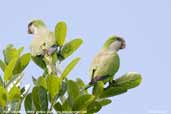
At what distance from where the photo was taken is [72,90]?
6.13ft

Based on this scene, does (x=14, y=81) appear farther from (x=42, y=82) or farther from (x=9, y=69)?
(x=42, y=82)

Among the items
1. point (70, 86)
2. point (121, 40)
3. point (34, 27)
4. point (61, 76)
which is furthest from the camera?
point (34, 27)

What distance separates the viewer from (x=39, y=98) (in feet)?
6.14

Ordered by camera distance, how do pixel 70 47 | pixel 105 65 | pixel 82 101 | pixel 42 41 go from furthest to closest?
1. pixel 70 47
2. pixel 42 41
3. pixel 105 65
4. pixel 82 101

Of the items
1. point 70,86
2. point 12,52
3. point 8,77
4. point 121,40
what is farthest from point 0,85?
point 121,40

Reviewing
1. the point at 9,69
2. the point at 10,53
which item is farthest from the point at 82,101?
the point at 10,53

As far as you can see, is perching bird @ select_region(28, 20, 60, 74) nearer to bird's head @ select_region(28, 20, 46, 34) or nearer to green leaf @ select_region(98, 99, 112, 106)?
bird's head @ select_region(28, 20, 46, 34)

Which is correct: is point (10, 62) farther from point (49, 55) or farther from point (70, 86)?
point (70, 86)

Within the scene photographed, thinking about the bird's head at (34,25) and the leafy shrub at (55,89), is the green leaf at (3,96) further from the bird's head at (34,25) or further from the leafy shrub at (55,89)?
the bird's head at (34,25)

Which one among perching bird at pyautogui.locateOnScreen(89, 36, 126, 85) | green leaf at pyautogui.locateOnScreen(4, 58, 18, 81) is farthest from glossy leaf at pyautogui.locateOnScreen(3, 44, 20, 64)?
perching bird at pyautogui.locateOnScreen(89, 36, 126, 85)

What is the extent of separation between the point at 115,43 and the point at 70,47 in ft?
0.68

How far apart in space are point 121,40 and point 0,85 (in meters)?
0.55

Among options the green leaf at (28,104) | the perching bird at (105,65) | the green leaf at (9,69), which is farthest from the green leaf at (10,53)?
the perching bird at (105,65)

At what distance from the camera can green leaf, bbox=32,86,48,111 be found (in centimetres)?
187
